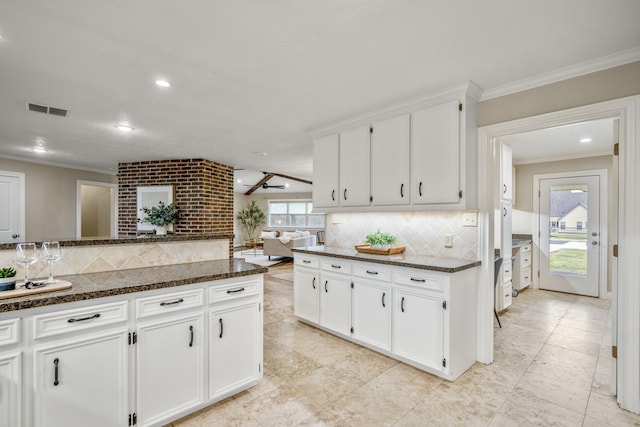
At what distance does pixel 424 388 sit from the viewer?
2.30 metres

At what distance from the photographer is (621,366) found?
6.84ft

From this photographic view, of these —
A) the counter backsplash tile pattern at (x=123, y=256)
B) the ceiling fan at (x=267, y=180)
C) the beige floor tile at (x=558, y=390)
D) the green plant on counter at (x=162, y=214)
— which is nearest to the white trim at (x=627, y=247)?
the beige floor tile at (x=558, y=390)

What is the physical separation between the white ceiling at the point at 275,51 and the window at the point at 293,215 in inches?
337

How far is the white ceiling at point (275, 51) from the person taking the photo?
Result: 1.64 m

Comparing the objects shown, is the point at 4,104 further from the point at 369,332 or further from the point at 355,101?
the point at 369,332

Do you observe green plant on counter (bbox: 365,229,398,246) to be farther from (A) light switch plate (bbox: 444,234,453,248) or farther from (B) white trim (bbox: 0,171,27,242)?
(B) white trim (bbox: 0,171,27,242)

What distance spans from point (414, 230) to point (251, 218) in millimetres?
9735

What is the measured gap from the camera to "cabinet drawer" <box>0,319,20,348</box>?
1355 mm

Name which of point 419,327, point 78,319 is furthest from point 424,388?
point 78,319

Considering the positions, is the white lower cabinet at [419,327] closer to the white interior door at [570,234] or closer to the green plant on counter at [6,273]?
the green plant on counter at [6,273]

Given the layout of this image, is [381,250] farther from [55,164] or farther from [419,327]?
[55,164]

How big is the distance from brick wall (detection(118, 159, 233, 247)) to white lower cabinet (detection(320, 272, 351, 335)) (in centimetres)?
332

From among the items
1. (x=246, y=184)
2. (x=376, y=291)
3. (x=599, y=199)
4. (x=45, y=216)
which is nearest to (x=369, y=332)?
(x=376, y=291)

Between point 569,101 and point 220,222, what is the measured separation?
556 cm
